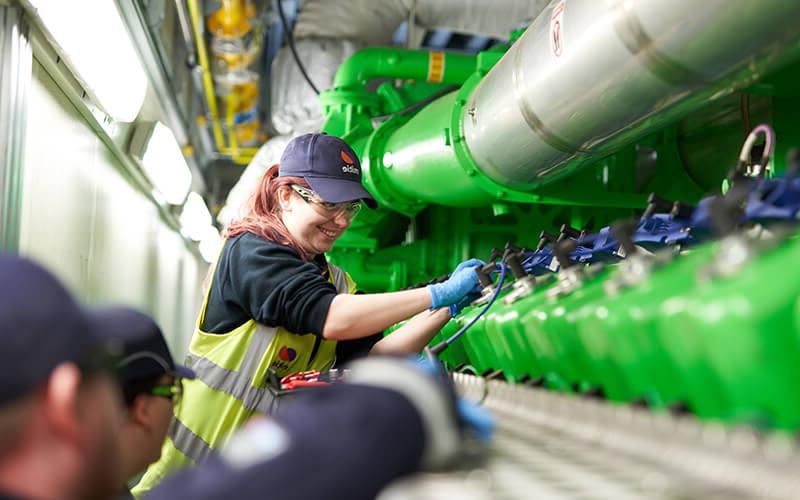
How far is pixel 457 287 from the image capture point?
2133 millimetres

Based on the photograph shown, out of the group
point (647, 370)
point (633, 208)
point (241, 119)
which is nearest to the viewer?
point (647, 370)

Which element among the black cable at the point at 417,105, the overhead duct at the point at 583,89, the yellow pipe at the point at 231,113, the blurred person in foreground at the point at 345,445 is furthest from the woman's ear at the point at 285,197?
the yellow pipe at the point at 231,113

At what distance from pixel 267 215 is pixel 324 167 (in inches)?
9.1

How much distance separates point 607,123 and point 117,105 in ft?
6.41

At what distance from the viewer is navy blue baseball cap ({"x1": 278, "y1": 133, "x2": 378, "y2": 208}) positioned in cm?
239

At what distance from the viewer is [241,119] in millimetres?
5734

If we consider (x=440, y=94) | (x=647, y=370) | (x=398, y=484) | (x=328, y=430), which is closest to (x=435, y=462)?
(x=398, y=484)

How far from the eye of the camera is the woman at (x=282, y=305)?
2.17m

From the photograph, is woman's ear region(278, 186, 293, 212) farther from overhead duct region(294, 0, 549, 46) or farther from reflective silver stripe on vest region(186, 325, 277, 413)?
overhead duct region(294, 0, 549, 46)

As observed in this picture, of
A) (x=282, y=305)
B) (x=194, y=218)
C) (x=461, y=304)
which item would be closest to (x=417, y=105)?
(x=461, y=304)

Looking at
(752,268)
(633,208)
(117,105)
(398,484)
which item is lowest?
(398,484)

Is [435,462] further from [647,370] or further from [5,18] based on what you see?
[5,18]

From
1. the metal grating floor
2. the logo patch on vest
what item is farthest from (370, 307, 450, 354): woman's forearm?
the metal grating floor

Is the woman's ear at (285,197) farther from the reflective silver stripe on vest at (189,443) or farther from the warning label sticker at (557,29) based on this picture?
the warning label sticker at (557,29)
